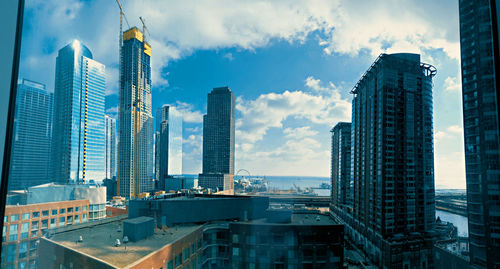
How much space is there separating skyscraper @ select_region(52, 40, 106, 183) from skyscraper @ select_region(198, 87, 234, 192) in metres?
1.32

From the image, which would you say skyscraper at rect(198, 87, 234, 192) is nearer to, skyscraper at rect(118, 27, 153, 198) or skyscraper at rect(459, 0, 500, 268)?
skyscraper at rect(118, 27, 153, 198)

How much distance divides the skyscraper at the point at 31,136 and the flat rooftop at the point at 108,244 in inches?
35.7

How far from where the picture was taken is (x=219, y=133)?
10.2ft

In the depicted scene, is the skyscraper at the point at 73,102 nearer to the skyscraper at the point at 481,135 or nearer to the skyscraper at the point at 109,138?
the skyscraper at the point at 109,138

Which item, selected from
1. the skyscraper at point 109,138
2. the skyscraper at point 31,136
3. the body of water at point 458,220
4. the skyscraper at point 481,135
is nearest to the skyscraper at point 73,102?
the skyscraper at point 31,136

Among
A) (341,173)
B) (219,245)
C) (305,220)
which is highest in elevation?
(341,173)

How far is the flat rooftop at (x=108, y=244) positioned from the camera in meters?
2.24

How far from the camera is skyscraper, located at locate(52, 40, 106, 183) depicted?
1544 mm

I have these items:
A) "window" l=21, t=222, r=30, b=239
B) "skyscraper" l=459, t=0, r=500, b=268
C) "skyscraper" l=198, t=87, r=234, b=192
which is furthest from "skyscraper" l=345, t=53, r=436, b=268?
"window" l=21, t=222, r=30, b=239

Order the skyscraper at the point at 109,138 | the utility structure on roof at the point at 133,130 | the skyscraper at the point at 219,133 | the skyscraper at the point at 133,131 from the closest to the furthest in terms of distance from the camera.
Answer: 1. the skyscraper at the point at 109,138
2. the skyscraper at the point at 219,133
3. the utility structure on roof at the point at 133,130
4. the skyscraper at the point at 133,131

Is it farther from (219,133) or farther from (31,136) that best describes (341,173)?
(31,136)

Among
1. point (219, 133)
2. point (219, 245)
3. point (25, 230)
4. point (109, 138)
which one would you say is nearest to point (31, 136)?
point (25, 230)

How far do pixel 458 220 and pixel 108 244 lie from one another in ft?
11.8

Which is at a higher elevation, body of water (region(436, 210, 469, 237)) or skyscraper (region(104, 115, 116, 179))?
skyscraper (region(104, 115, 116, 179))
